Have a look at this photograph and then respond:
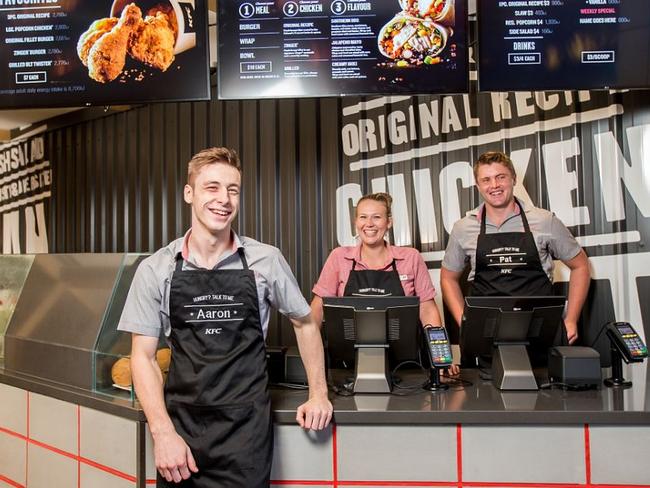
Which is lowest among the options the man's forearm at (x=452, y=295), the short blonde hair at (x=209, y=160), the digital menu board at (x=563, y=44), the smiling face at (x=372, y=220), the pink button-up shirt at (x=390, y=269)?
the man's forearm at (x=452, y=295)

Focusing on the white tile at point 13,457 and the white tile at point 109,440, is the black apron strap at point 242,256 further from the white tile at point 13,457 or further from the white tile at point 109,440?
the white tile at point 13,457

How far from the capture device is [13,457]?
2525 mm

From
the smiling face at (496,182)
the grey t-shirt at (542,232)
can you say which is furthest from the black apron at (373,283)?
the smiling face at (496,182)

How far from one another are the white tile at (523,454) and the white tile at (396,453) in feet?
0.21

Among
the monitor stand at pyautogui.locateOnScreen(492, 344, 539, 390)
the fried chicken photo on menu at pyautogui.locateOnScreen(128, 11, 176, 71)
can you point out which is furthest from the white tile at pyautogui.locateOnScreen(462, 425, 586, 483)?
the fried chicken photo on menu at pyautogui.locateOnScreen(128, 11, 176, 71)

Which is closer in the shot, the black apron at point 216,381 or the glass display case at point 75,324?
the black apron at point 216,381

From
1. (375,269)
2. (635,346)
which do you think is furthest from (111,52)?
(635,346)

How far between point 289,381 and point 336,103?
7.08 feet

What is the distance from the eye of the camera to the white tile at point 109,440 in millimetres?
1957

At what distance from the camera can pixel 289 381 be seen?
2168mm

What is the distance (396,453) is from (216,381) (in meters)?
0.61

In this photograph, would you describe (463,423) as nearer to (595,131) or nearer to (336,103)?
(595,131)

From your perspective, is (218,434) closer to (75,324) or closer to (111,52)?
(75,324)

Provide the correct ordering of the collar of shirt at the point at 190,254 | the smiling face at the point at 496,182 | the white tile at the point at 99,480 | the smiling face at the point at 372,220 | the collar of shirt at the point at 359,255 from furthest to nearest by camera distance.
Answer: the collar of shirt at the point at 359,255, the smiling face at the point at 372,220, the smiling face at the point at 496,182, the white tile at the point at 99,480, the collar of shirt at the point at 190,254
